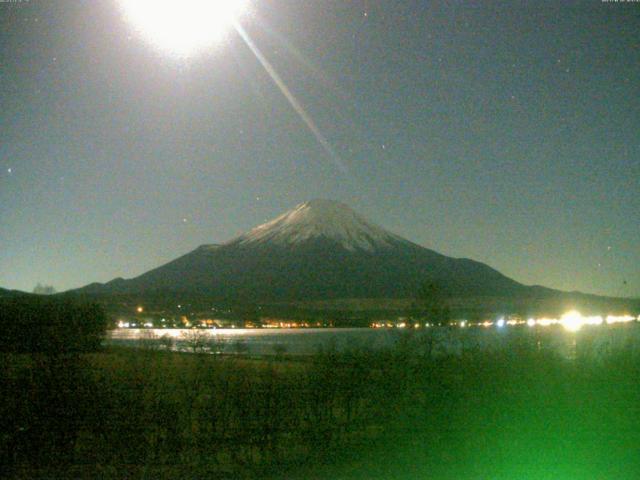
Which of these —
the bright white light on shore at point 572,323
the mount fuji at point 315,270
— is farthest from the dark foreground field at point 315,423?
the mount fuji at point 315,270

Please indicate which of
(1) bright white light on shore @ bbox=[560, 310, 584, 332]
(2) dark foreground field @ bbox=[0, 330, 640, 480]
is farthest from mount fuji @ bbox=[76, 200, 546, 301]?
(2) dark foreground field @ bbox=[0, 330, 640, 480]

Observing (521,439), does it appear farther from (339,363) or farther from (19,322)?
(19,322)

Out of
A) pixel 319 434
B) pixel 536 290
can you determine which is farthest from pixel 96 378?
pixel 536 290

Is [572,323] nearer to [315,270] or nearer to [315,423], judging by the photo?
[315,423]

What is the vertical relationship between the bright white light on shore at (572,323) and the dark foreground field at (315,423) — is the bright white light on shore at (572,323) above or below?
above

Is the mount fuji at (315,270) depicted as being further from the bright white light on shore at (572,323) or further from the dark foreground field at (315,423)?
the dark foreground field at (315,423)

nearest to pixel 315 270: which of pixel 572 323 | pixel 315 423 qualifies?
pixel 572 323

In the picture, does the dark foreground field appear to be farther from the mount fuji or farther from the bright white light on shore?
the mount fuji
